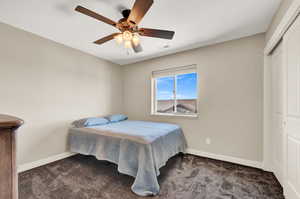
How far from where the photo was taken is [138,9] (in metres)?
1.43

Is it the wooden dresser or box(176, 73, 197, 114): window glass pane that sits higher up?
box(176, 73, 197, 114): window glass pane

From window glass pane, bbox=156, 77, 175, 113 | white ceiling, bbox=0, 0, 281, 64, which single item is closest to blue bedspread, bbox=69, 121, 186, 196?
window glass pane, bbox=156, 77, 175, 113

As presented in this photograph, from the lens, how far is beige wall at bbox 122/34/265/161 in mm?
2393

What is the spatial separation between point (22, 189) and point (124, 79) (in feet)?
10.5

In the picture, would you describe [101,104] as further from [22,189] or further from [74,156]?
[22,189]

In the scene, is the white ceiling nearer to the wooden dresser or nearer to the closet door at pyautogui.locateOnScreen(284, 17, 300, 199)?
the closet door at pyautogui.locateOnScreen(284, 17, 300, 199)

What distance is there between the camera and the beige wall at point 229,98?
94.2 inches

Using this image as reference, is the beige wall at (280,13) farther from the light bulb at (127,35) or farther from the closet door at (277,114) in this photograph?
the light bulb at (127,35)

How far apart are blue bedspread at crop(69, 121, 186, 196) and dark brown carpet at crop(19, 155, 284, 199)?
0.20 meters

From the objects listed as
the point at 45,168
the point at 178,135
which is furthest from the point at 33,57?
the point at 178,135

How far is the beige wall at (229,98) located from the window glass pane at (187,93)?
0.73 feet

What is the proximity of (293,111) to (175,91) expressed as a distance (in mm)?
2216

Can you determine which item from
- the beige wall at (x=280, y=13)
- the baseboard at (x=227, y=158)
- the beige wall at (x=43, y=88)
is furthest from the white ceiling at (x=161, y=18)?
the baseboard at (x=227, y=158)

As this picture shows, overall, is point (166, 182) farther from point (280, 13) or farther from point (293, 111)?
point (280, 13)
